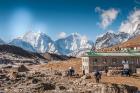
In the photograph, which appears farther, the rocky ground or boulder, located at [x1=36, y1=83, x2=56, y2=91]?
boulder, located at [x1=36, y1=83, x2=56, y2=91]

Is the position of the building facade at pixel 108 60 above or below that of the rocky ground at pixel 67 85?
above

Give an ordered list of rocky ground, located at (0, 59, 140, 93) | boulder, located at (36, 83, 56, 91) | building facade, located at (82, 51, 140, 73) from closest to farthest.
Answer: rocky ground, located at (0, 59, 140, 93)
boulder, located at (36, 83, 56, 91)
building facade, located at (82, 51, 140, 73)

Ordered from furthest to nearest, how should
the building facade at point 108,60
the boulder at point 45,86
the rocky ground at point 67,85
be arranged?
the building facade at point 108,60 → the boulder at point 45,86 → the rocky ground at point 67,85

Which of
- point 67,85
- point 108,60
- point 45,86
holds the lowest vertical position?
point 45,86

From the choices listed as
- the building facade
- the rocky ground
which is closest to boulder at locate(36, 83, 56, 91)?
the rocky ground

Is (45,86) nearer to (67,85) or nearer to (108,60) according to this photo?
(67,85)

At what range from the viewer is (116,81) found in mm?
91688

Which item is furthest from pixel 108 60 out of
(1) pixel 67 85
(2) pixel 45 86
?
(2) pixel 45 86

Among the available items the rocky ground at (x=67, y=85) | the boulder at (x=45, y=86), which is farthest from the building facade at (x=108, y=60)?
the boulder at (x=45, y=86)

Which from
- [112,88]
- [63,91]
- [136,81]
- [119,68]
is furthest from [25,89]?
[119,68]

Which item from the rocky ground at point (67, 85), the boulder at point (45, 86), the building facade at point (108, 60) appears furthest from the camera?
the building facade at point (108, 60)

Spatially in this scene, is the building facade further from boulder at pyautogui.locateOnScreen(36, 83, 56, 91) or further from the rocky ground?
boulder at pyautogui.locateOnScreen(36, 83, 56, 91)

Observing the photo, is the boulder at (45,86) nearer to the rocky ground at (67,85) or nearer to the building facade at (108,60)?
the rocky ground at (67,85)

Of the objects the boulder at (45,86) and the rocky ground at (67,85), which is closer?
the rocky ground at (67,85)
